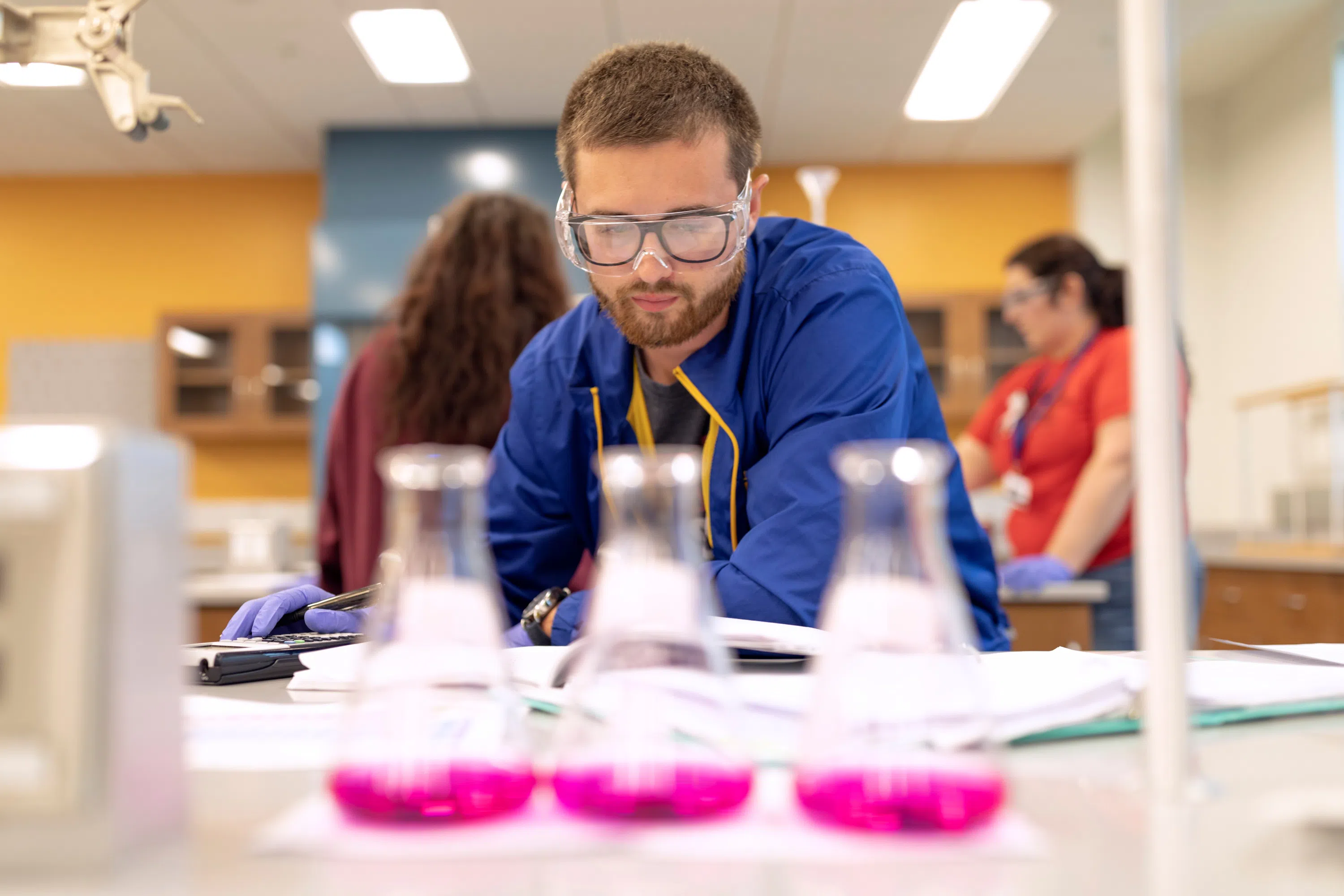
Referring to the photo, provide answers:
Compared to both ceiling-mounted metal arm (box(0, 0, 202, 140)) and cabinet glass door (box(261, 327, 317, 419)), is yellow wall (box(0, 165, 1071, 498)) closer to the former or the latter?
cabinet glass door (box(261, 327, 317, 419))

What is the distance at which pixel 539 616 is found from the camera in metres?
1.07

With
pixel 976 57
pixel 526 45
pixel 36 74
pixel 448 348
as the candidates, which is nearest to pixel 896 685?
pixel 36 74

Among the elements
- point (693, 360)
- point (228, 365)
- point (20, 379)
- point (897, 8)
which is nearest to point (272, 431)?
point (228, 365)

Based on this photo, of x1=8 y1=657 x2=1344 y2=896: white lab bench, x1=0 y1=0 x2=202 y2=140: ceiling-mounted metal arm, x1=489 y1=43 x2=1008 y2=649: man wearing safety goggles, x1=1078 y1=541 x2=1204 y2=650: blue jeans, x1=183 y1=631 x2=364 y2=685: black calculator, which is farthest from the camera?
x1=1078 y1=541 x2=1204 y2=650: blue jeans

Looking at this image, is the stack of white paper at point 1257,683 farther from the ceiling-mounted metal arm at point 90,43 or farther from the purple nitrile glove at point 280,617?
the ceiling-mounted metal arm at point 90,43

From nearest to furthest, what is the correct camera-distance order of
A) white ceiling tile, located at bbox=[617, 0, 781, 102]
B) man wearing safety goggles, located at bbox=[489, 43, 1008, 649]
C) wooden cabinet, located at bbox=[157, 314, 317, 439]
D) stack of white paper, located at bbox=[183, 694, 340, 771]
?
stack of white paper, located at bbox=[183, 694, 340, 771] → man wearing safety goggles, located at bbox=[489, 43, 1008, 649] → white ceiling tile, located at bbox=[617, 0, 781, 102] → wooden cabinet, located at bbox=[157, 314, 317, 439]

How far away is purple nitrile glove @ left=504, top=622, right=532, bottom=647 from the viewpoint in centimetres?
107

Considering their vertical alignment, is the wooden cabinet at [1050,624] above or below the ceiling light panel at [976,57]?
below

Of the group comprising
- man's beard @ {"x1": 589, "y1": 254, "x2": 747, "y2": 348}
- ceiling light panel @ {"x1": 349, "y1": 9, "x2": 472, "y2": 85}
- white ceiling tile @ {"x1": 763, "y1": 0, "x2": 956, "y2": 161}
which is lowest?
man's beard @ {"x1": 589, "y1": 254, "x2": 747, "y2": 348}

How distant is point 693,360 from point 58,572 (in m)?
1.02

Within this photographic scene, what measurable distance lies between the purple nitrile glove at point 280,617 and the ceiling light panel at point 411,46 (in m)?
3.81

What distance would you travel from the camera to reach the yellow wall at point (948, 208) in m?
6.36

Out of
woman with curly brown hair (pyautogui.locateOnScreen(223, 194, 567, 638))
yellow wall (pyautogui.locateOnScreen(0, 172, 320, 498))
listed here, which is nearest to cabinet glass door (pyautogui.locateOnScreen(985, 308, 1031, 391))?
yellow wall (pyautogui.locateOnScreen(0, 172, 320, 498))

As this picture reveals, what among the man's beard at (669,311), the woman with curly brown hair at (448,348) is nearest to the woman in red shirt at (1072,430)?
the woman with curly brown hair at (448,348)
